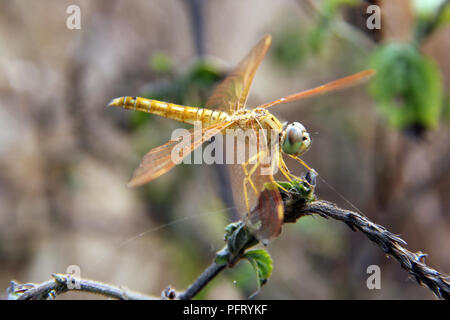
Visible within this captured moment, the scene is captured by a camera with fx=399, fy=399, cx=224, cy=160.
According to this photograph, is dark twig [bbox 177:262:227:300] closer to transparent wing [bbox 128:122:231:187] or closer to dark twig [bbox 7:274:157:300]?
dark twig [bbox 7:274:157:300]

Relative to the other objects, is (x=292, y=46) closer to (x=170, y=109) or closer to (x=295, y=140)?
(x=170, y=109)

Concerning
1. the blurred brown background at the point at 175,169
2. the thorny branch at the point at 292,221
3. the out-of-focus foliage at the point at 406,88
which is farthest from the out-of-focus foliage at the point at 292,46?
the thorny branch at the point at 292,221

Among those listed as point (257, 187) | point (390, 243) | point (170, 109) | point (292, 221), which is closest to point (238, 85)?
point (170, 109)

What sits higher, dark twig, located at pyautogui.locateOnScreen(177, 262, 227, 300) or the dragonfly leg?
the dragonfly leg

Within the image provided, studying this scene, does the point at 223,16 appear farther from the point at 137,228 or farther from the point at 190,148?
the point at 190,148

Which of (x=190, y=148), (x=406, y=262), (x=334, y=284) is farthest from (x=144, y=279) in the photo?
(x=406, y=262)

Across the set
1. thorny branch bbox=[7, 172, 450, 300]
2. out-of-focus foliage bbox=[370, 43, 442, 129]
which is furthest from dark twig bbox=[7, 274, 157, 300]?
out-of-focus foliage bbox=[370, 43, 442, 129]
